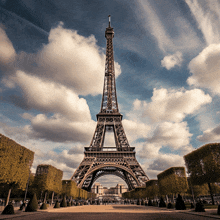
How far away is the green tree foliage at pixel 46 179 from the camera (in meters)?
35.1

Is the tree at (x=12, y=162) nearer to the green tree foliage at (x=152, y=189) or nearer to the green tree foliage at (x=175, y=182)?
the green tree foliage at (x=175, y=182)

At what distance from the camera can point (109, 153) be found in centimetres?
5991

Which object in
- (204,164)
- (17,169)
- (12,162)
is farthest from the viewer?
(204,164)

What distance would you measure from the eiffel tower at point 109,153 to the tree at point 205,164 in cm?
2722

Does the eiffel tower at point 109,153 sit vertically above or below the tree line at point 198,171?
above

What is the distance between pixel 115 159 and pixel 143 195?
1403 centimetres

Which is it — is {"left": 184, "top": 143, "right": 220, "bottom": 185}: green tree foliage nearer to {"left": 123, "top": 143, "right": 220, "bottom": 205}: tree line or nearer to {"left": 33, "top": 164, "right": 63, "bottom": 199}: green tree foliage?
{"left": 123, "top": 143, "right": 220, "bottom": 205}: tree line

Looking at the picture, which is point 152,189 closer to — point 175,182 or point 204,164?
point 175,182

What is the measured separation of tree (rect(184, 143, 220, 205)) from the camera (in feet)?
78.9

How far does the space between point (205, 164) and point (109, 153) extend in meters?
37.8

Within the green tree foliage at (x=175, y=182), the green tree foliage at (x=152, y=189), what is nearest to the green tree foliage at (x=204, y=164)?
the green tree foliage at (x=175, y=182)

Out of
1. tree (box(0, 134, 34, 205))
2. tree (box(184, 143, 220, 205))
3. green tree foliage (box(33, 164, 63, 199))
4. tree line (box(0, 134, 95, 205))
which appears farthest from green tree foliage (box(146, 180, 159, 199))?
tree (box(0, 134, 34, 205))

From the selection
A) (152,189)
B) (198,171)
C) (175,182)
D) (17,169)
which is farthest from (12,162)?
(152,189)

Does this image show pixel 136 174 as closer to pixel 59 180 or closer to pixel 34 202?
pixel 59 180
